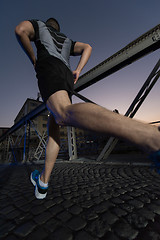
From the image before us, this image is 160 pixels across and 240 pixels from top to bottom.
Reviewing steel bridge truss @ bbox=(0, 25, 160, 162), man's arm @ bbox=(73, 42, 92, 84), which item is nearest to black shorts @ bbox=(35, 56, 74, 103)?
man's arm @ bbox=(73, 42, 92, 84)

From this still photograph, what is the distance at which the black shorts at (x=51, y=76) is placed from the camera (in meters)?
0.94

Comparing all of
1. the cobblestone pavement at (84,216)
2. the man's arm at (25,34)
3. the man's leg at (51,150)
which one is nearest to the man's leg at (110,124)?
the cobblestone pavement at (84,216)

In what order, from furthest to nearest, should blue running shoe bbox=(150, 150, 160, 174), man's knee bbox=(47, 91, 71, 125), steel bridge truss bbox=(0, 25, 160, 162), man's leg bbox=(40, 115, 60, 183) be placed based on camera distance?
steel bridge truss bbox=(0, 25, 160, 162)
man's leg bbox=(40, 115, 60, 183)
man's knee bbox=(47, 91, 71, 125)
blue running shoe bbox=(150, 150, 160, 174)

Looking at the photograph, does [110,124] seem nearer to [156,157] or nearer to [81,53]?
[156,157]

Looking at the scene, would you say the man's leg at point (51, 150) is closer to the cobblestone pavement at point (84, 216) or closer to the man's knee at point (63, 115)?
the cobblestone pavement at point (84, 216)

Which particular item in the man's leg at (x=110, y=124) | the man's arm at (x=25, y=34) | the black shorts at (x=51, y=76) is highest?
the man's arm at (x=25, y=34)

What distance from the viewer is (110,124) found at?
0.63 meters

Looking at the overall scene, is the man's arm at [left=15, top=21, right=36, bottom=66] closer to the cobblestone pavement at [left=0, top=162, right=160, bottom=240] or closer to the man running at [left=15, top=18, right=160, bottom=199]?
the man running at [left=15, top=18, right=160, bottom=199]

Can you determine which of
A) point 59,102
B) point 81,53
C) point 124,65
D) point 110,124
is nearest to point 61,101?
point 59,102

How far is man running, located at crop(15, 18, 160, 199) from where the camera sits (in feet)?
1.96

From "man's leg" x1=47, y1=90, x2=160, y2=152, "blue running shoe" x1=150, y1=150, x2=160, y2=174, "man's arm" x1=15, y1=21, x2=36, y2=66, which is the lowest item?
"blue running shoe" x1=150, y1=150, x2=160, y2=174

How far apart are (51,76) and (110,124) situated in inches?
25.1

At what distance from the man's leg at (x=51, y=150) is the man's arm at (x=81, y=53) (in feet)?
2.03

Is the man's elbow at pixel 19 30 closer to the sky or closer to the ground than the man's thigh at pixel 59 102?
closer to the sky
